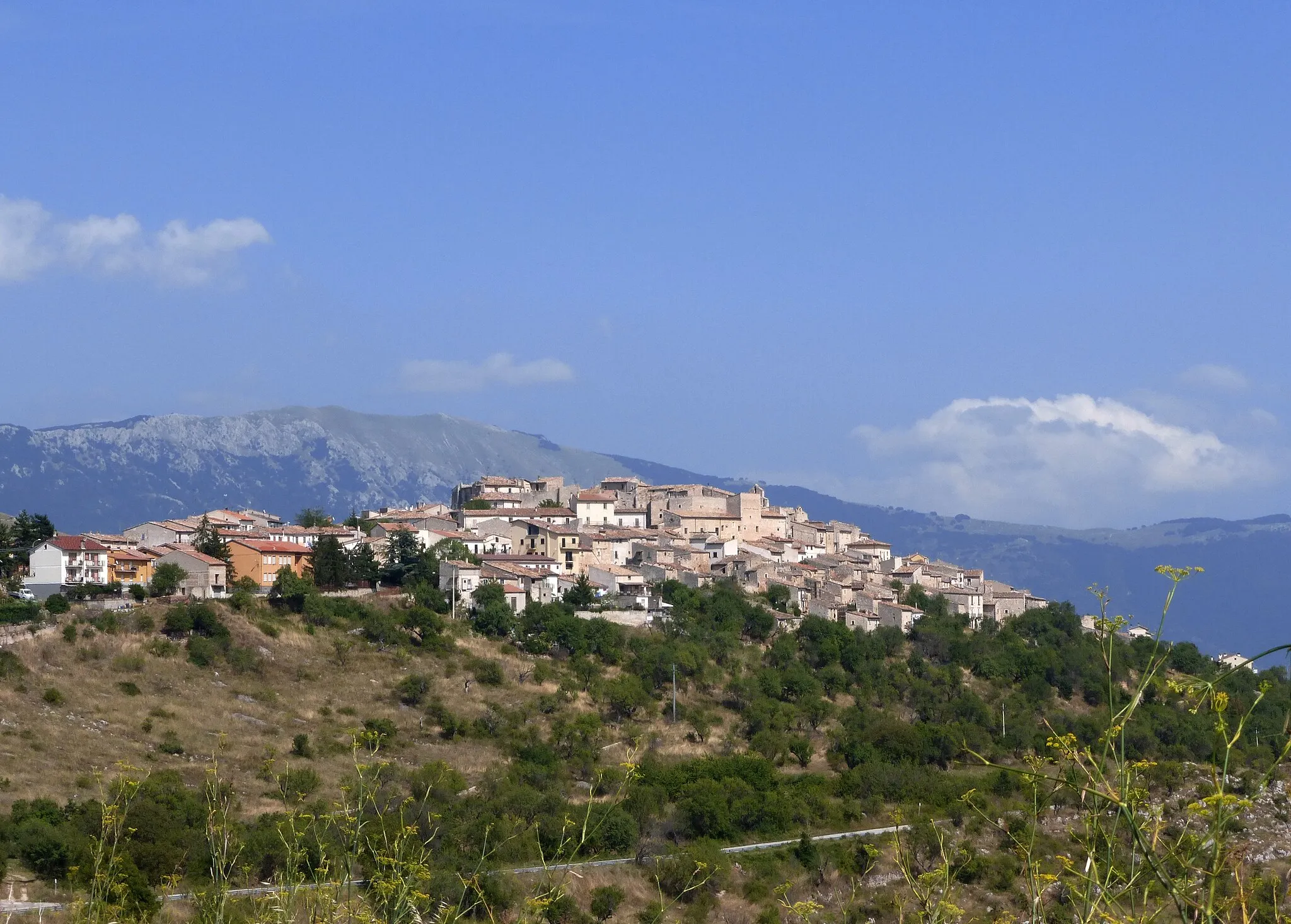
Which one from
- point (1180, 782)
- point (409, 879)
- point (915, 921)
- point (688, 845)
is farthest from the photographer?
point (1180, 782)

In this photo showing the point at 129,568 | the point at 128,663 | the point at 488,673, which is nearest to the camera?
the point at 128,663

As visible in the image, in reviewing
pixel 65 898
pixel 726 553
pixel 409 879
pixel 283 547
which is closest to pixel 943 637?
pixel 726 553

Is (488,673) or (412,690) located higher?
(488,673)

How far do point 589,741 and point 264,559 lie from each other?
54.9 ft

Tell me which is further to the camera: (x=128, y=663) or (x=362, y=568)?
(x=362, y=568)

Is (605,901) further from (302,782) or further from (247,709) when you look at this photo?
(247,709)

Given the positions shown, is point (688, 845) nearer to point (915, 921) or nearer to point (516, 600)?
point (915, 921)

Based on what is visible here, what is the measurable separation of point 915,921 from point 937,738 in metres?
24.6

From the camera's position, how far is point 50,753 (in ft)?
125

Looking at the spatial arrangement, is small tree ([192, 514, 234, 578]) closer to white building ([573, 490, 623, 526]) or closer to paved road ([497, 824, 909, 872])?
white building ([573, 490, 623, 526])

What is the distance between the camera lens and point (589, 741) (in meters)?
47.5

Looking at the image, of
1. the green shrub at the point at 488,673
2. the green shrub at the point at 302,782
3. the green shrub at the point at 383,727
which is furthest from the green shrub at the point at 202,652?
the green shrub at the point at 302,782

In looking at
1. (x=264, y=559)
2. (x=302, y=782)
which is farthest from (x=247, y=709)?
(x=264, y=559)

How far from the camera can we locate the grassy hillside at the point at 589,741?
32.6 metres
